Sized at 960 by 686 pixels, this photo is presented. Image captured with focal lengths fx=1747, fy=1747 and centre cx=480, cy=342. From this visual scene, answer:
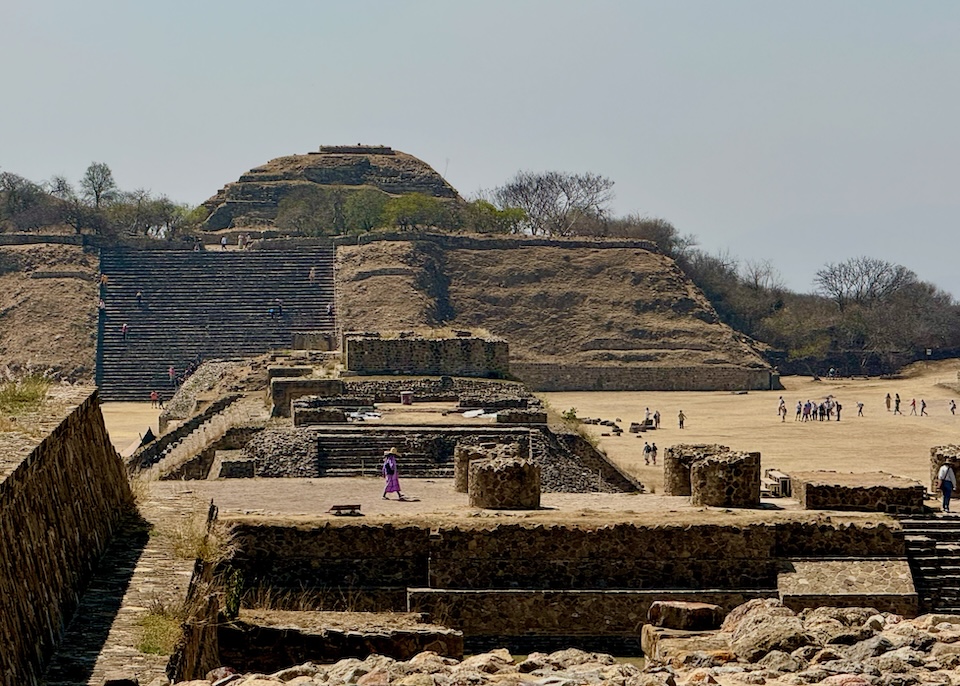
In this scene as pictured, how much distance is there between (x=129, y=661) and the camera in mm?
9305

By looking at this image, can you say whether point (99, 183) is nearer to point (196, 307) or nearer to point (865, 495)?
point (196, 307)

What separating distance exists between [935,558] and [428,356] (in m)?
27.7

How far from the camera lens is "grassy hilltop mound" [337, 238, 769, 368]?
76.6 metres

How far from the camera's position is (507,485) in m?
20.9

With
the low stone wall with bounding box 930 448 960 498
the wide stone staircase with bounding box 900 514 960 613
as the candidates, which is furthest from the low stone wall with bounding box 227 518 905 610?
the low stone wall with bounding box 930 448 960 498

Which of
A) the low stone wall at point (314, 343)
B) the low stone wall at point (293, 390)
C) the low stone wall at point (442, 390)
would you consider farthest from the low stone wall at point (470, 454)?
the low stone wall at point (314, 343)

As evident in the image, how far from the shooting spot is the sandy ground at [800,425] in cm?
4053

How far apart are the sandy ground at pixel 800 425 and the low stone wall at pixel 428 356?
379 cm

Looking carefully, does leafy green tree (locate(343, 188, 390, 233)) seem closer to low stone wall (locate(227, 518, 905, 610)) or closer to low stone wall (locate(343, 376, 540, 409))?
low stone wall (locate(343, 376, 540, 409))

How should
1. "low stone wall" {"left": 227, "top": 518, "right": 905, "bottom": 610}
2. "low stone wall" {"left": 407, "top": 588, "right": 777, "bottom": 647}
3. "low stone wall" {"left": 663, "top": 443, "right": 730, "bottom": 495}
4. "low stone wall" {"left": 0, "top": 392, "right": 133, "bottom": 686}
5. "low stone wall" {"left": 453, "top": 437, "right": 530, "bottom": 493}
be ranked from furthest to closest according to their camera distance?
"low stone wall" {"left": 663, "top": 443, "right": 730, "bottom": 495} < "low stone wall" {"left": 453, "top": 437, "right": 530, "bottom": 493} < "low stone wall" {"left": 227, "top": 518, "right": 905, "bottom": 610} < "low stone wall" {"left": 407, "top": 588, "right": 777, "bottom": 647} < "low stone wall" {"left": 0, "top": 392, "right": 133, "bottom": 686}

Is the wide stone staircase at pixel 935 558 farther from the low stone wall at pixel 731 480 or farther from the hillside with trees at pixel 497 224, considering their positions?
the hillside with trees at pixel 497 224

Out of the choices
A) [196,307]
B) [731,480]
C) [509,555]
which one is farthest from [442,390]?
[196,307]

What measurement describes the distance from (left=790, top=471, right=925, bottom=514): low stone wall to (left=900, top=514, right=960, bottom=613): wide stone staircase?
31cm

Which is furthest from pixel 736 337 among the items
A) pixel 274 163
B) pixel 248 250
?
pixel 274 163
